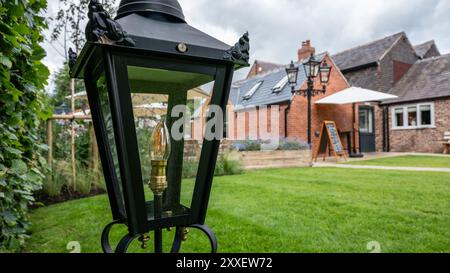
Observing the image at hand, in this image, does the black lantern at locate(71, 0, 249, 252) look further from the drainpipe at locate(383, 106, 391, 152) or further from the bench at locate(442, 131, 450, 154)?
the drainpipe at locate(383, 106, 391, 152)

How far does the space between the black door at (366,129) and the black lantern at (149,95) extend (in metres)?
9.62

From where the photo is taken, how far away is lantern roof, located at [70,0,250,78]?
1.72 ft

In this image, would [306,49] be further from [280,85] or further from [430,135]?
[430,135]

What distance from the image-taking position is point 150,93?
720 millimetres

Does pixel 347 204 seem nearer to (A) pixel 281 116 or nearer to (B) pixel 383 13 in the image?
(B) pixel 383 13

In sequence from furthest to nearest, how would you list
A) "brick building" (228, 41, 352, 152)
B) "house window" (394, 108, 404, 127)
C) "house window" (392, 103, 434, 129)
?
1. "house window" (394, 108, 404, 127)
2. "brick building" (228, 41, 352, 152)
3. "house window" (392, 103, 434, 129)

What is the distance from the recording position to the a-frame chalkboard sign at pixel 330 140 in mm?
7033

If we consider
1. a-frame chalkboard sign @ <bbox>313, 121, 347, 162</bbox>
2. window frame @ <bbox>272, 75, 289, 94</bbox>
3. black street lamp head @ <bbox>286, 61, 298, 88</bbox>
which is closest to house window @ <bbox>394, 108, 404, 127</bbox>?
a-frame chalkboard sign @ <bbox>313, 121, 347, 162</bbox>

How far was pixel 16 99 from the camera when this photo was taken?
1132 millimetres

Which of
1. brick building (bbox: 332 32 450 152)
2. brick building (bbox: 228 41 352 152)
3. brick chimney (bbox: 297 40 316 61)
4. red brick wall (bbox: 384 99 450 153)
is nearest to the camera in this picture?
red brick wall (bbox: 384 99 450 153)

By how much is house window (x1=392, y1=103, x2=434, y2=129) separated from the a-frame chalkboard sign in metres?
1.95

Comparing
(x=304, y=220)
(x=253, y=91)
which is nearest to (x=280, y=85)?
(x=253, y=91)

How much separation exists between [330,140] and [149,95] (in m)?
6.98

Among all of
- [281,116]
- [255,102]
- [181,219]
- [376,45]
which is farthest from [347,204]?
[376,45]
